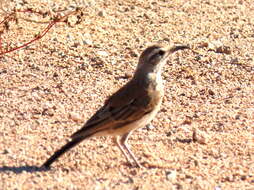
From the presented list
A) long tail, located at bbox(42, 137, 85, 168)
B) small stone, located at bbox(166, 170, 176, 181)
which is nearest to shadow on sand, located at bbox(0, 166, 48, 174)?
long tail, located at bbox(42, 137, 85, 168)

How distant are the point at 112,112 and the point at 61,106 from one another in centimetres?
189

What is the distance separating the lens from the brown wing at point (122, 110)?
7.55 m

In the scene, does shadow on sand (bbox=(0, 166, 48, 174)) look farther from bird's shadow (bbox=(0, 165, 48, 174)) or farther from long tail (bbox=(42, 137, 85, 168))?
long tail (bbox=(42, 137, 85, 168))

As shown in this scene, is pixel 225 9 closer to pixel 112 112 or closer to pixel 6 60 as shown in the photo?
pixel 6 60

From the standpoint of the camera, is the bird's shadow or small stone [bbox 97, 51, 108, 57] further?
small stone [bbox 97, 51, 108, 57]

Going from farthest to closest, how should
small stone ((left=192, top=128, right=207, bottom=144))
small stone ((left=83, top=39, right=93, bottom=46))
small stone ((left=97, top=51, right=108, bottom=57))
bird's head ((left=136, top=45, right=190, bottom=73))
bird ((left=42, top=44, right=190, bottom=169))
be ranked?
small stone ((left=83, top=39, right=93, bottom=46))
small stone ((left=97, top=51, right=108, bottom=57))
small stone ((left=192, top=128, right=207, bottom=144))
bird's head ((left=136, top=45, right=190, bottom=73))
bird ((left=42, top=44, right=190, bottom=169))

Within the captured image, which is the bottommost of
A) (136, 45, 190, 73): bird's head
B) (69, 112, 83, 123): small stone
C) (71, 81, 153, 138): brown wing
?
(69, 112, 83, 123): small stone

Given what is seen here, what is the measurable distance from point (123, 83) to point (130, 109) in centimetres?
275

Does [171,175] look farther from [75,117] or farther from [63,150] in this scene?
[75,117]

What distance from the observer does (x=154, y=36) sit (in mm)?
12656

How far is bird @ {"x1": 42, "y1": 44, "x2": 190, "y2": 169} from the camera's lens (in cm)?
748

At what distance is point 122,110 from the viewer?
777 cm

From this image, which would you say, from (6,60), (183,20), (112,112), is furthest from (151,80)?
(183,20)

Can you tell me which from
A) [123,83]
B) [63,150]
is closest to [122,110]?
[63,150]
